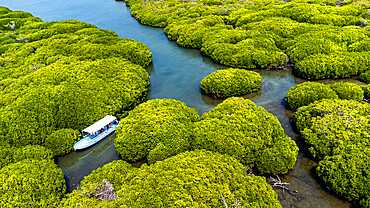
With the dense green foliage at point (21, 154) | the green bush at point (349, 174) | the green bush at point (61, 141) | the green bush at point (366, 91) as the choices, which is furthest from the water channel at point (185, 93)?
the green bush at point (366, 91)

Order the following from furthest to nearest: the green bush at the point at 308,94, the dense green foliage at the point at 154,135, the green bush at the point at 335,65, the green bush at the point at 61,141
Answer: the green bush at the point at 335,65 < the green bush at the point at 308,94 < the green bush at the point at 61,141 < the dense green foliage at the point at 154,135

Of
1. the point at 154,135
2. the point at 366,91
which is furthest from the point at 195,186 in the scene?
the point at 366,91

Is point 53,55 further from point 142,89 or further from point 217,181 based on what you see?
point 217,181

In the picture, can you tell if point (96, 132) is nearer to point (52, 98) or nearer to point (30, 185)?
point (52, 98)

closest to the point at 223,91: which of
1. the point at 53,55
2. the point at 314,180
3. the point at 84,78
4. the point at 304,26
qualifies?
the point at 314,180

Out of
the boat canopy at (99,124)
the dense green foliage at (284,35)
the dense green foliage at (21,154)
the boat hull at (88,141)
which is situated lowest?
the boat hull at (88,141)

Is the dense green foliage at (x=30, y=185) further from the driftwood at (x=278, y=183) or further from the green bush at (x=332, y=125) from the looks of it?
the green bush at (x=332, y=125)

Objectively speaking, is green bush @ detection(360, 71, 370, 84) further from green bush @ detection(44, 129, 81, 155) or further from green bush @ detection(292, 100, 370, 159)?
green bush @ detection(44, 129, 81, 155)
